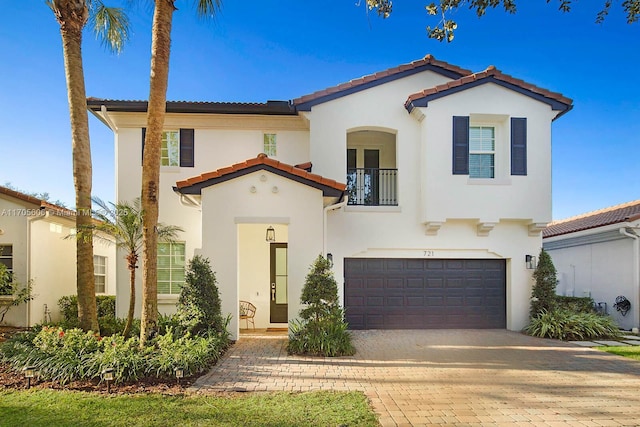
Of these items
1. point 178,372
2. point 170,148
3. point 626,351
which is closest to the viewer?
point 178,372

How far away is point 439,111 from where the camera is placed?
11867mm

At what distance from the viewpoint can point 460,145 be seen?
468 inches

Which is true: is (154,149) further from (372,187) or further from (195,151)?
(372,187)

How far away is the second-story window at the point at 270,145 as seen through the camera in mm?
12891

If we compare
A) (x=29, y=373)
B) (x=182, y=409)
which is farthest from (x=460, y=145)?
(x=29, y=373)

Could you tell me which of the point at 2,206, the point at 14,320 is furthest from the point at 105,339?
the point at 2,206

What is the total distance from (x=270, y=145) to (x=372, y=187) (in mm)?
3512

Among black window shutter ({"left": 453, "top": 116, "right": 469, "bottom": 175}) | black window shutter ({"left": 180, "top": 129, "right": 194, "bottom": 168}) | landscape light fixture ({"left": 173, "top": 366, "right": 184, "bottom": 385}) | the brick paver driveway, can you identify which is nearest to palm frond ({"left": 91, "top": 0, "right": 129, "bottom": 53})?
black window shutter ({"left": 180, "top": 129, "right": 194, "bottom": 168})

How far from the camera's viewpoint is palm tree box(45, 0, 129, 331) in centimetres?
910

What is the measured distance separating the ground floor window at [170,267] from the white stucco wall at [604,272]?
1352 centimetres

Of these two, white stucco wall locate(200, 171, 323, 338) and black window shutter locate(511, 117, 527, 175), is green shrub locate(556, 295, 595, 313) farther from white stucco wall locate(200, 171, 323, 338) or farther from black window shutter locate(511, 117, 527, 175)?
white stucco wall locate(200, 171, 323, 338)

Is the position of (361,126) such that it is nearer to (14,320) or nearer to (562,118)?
(562,118)

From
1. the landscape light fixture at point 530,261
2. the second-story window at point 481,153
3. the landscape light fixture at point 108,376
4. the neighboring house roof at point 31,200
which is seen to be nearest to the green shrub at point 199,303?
the landscape light fixture at point 108,376

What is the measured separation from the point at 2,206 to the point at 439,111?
14052mm
